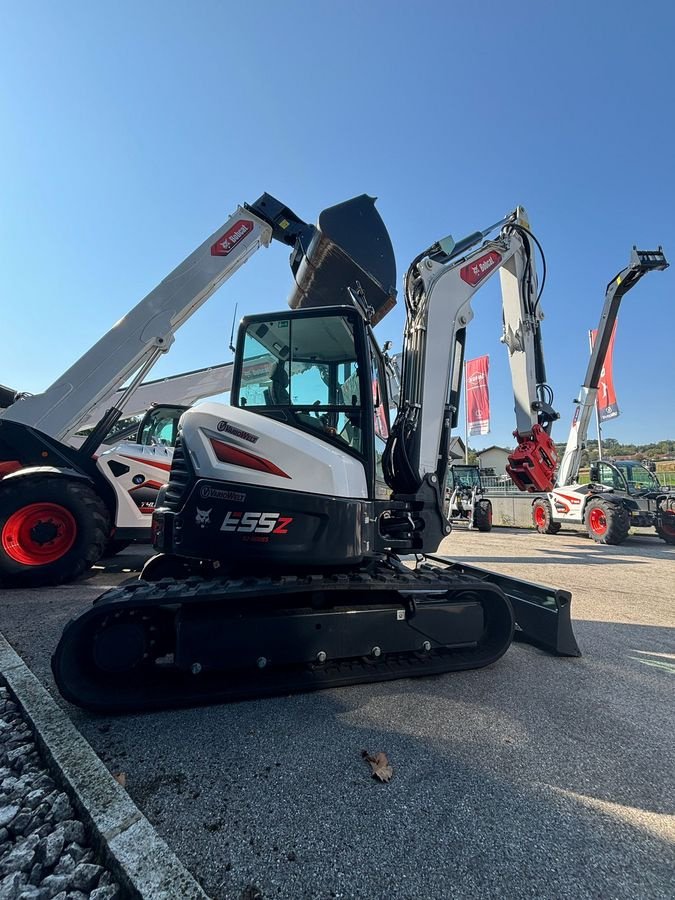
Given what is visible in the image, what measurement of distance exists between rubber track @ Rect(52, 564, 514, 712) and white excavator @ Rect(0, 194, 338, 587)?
3104 mm

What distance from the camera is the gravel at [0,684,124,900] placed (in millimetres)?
1173

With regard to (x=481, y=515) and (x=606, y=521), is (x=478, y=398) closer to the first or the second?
(x=481, y=515)

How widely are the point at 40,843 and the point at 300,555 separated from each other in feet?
5.14

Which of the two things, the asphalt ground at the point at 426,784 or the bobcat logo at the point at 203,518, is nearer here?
the asphalt ground at the point at 426,784

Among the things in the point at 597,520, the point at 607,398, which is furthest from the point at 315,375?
the point at 607,398

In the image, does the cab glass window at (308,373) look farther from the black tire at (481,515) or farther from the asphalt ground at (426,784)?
the black tire at (481,515)

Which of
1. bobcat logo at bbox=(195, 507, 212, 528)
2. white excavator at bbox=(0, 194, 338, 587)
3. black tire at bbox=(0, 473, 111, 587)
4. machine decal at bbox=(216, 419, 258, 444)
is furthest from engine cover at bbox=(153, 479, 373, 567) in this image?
white excavator at bbox=(0, 194, 338, 587)

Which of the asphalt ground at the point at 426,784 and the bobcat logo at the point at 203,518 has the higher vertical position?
the bobcat logo at the point at 203,518

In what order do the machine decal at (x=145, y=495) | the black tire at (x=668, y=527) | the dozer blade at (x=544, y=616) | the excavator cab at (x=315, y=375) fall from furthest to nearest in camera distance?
the black tire at (x=668, y=527)
the machine decal at (x=145, y=495)
the dozer blade at (x=544, y=616)
the excavator cab at (x=315, y=375)

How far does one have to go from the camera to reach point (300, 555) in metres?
2.54

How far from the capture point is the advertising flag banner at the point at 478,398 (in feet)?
87.1

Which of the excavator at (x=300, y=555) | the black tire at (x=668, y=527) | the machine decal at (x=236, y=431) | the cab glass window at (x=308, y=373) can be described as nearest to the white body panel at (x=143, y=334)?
the excavator at (x=300, y=555)

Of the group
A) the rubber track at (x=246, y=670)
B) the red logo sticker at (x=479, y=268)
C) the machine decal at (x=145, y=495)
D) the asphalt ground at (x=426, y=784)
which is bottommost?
the asphalt ground at (x=426, y=784)

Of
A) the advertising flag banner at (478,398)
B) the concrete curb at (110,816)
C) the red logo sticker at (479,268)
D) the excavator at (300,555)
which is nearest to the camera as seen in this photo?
the concrete curb at (110,816)
